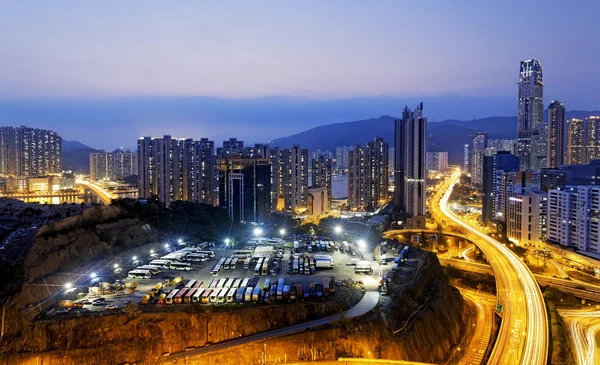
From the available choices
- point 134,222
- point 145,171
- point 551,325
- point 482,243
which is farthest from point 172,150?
point 551,325

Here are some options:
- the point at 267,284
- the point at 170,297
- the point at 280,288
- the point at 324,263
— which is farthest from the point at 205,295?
the point at 324,263

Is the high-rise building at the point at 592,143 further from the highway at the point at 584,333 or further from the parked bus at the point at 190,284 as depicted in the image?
the parked bus at the point at 190,284

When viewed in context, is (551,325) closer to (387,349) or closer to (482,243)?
(387,349)

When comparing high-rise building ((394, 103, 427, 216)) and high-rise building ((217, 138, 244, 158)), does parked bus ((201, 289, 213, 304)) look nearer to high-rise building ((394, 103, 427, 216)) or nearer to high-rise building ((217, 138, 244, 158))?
high-rise building ((394, 103, 427, 216))

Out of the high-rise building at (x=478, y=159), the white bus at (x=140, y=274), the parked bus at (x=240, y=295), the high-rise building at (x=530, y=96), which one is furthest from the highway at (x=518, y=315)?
the high-rise building at (x=530, y=96)

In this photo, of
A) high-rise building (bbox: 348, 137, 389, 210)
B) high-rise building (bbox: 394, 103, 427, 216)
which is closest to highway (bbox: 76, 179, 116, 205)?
high-rise building (bbox: 348, 137, 389, 210)
